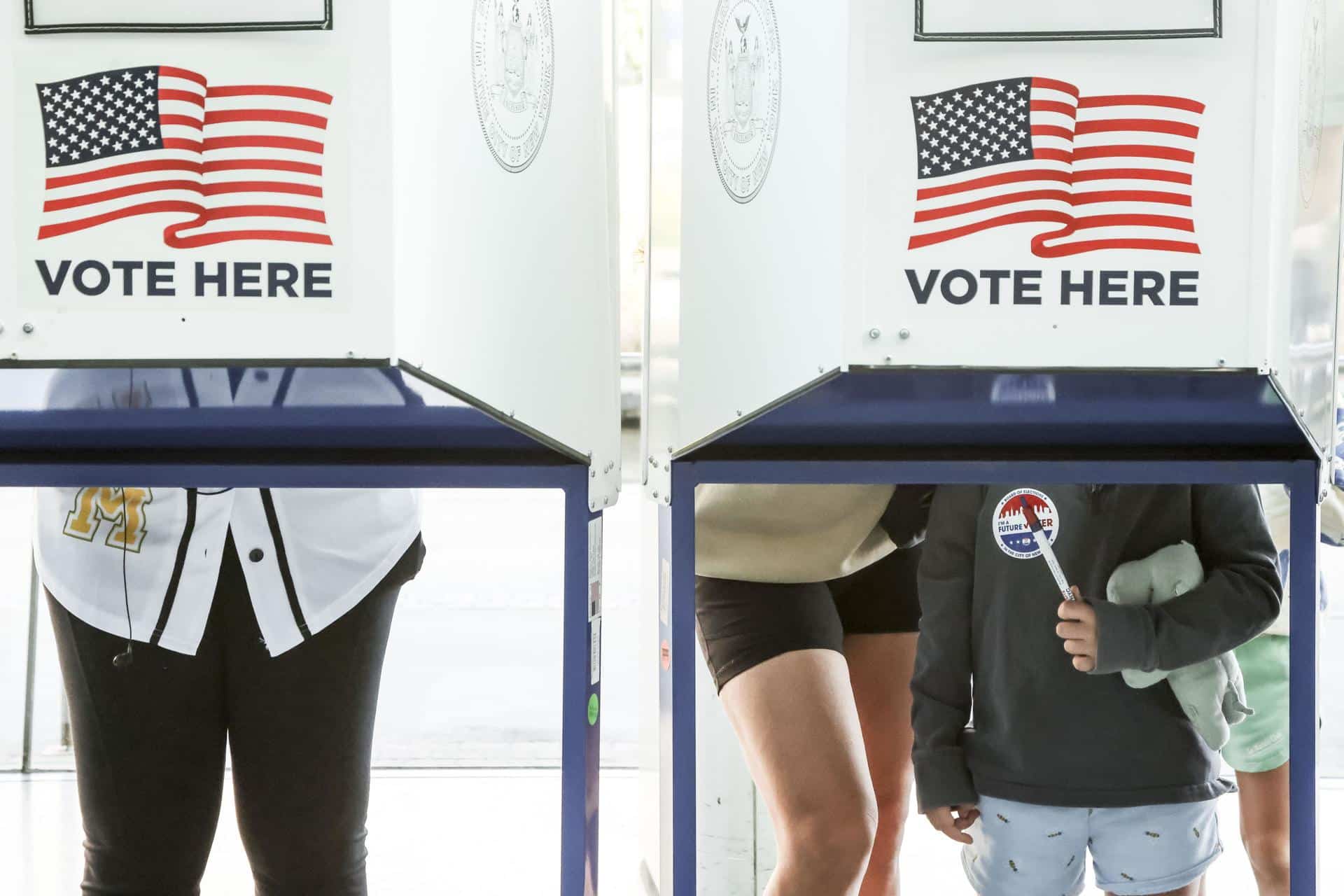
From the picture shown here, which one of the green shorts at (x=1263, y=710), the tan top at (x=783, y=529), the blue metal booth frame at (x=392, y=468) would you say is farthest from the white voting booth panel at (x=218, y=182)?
the green shorts at (x=1263, y=710)

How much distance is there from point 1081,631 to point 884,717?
52 cm

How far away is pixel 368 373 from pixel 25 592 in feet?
17.8

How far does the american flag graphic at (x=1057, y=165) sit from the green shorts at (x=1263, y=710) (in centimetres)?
108

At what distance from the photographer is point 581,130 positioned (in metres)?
1.62

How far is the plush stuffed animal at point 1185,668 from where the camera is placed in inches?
67.9

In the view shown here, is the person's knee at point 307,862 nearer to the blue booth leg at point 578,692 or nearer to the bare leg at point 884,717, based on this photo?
the blue booth leg at point 578,692

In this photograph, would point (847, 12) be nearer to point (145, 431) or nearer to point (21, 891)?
point (145, 431)

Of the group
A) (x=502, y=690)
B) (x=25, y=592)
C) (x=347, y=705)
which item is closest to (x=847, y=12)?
(x=347, y=705)

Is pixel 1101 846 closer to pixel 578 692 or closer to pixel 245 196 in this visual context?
pixel 578 692

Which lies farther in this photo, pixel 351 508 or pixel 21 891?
pixel 21 891

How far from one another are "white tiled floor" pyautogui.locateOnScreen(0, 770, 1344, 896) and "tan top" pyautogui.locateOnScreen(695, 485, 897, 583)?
1055 millimetres

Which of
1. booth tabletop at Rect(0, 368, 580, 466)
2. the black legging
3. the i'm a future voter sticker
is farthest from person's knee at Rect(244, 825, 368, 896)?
the i'm a future voter sticker

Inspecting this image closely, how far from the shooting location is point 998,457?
1.54m

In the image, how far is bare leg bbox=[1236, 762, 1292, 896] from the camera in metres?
2.15
